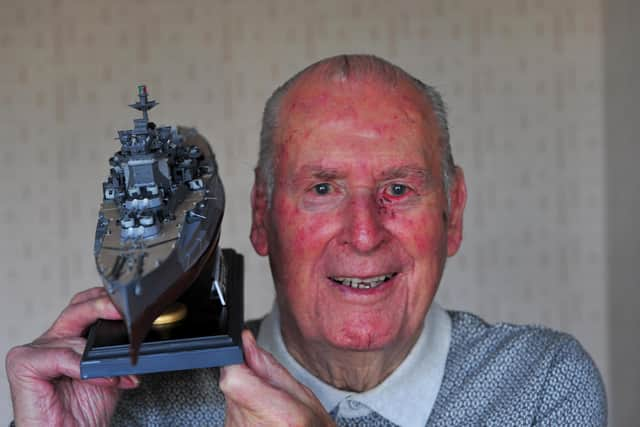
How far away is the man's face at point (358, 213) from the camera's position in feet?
7.84

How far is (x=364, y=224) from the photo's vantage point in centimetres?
236

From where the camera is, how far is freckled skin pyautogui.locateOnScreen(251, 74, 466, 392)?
7.85 feet

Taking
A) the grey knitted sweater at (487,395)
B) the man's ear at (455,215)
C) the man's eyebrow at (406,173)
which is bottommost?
the grey knitted sweater at (487,395)

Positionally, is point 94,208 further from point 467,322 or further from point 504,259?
point 467,322

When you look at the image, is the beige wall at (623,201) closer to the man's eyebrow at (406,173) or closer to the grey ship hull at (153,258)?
the man's eyebrow at (406,173)

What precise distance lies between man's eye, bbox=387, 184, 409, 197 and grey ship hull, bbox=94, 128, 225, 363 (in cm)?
48

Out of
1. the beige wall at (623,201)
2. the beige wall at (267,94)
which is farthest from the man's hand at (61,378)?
the beige wall at (623,201)

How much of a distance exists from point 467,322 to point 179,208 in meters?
1.11

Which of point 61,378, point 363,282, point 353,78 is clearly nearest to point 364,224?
point 363,282

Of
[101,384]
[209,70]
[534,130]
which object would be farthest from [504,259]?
[101,384]

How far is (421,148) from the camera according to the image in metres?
2.49

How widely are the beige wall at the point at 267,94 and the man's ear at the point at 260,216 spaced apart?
229cm

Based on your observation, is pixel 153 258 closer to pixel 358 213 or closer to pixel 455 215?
pixel 358 213

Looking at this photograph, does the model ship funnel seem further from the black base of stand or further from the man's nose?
the man's nose
